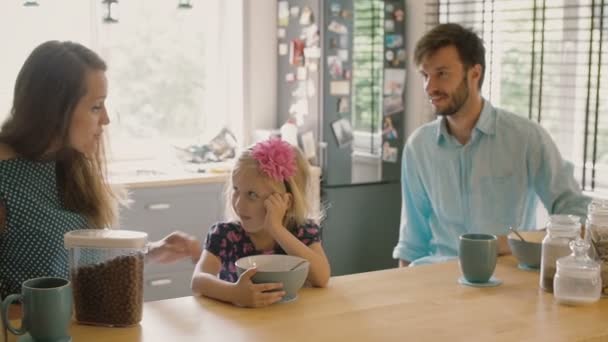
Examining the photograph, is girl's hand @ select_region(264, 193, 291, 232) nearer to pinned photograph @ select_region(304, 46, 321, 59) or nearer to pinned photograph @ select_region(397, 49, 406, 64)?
pinned photograph @ select_region(304, 46, 321, 59)

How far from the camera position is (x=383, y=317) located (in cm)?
181

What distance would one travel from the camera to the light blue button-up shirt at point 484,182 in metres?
2.92

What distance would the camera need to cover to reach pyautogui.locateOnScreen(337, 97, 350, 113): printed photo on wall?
4.23m

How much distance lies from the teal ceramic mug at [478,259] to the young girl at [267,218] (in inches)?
13.5

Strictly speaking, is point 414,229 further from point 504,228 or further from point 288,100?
point 288,100

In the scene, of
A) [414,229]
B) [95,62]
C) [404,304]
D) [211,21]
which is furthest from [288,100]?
[404,304]

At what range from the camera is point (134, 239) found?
65.8 inches

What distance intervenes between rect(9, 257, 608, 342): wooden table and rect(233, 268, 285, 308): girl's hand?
2 centimetres

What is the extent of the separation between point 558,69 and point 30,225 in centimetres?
238

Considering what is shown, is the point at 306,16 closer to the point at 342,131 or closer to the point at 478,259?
the point at 342,131

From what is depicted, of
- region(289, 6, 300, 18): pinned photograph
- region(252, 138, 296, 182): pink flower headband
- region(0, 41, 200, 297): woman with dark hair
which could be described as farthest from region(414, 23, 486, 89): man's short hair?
region(289, 6, 300, 18): pinned photograph

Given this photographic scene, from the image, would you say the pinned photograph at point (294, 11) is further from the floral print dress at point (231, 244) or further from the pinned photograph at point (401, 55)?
the floral print dress at point (231, 244)

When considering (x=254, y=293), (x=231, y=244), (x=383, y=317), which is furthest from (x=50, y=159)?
(x=383, y=317)

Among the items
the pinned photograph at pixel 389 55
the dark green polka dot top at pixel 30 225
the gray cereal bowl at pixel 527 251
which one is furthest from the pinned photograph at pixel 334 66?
the dark green polka dot top at pixel 30 225
